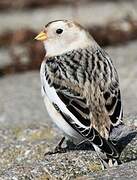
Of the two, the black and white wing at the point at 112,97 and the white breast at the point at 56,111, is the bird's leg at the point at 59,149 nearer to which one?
the white breast at the point at 56,111

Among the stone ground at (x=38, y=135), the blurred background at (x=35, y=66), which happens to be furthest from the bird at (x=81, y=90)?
the blurred background at (x=35, y=66)

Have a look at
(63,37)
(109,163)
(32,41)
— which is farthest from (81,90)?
(32,41)

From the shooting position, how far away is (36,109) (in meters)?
10.2

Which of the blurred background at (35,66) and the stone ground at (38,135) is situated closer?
the stone ground at (38,135)

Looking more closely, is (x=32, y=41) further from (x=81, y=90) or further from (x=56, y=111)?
(x=81, y=90)

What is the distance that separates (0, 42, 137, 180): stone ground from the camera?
21.6ft

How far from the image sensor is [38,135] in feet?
27.9

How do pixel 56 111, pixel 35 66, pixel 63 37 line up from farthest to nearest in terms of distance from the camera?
pixel 35 66 < pixel 63 37 < pixel 56 111

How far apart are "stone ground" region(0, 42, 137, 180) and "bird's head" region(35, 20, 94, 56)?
828 mm

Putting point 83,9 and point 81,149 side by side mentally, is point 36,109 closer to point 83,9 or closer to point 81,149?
point 81,149

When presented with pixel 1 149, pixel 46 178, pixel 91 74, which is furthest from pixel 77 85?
pixel 1 149

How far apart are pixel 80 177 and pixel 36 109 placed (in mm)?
4057

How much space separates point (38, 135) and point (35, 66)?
4.56 metres

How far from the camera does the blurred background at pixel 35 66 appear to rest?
7797 millimetres
